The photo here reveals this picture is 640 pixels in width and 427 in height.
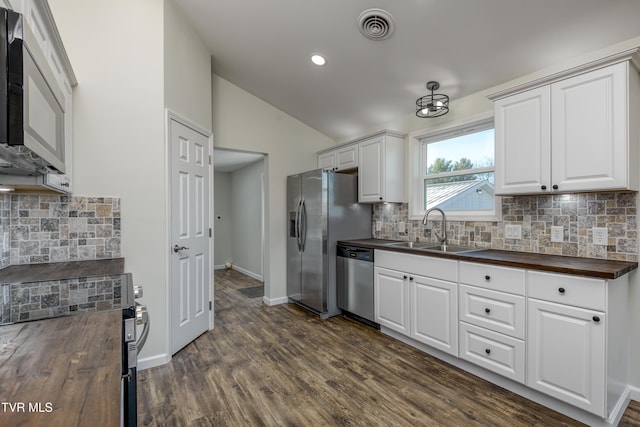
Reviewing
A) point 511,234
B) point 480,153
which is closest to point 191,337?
point 511,234

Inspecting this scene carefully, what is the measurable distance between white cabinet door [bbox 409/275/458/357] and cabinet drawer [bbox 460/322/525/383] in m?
0.10

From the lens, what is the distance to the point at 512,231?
8.56 ft

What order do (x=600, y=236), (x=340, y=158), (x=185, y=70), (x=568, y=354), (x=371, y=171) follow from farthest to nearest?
1. (x=340, y=158)
2. (x=371, y=171)
3. (x=185, y=70)
4. (x=600, y=236)
5. (x=568, y=354)

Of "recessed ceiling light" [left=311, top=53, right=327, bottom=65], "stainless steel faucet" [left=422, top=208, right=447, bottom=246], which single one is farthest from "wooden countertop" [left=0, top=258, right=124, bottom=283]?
"stainless steel faucet" [left=422, top=208, right=447, bottom=246]

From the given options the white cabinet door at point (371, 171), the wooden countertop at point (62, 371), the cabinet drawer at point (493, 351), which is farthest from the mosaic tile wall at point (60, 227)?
the cabinet drawer at point (493, 351)

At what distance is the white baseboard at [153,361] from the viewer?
248cm

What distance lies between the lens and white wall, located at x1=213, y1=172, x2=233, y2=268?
6926mm

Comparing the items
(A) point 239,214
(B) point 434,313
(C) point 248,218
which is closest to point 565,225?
(B) point 434,313

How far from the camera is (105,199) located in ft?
7.88

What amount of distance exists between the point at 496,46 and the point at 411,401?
2628 mm

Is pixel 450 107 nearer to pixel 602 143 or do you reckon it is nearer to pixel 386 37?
pixel 386 37

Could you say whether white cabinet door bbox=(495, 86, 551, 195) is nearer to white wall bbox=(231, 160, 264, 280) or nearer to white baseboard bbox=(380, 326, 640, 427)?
white baseboard bbox=(380, 326, 640, 427)

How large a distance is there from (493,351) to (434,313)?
51cm

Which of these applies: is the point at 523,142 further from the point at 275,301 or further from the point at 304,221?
the point at 275,301
